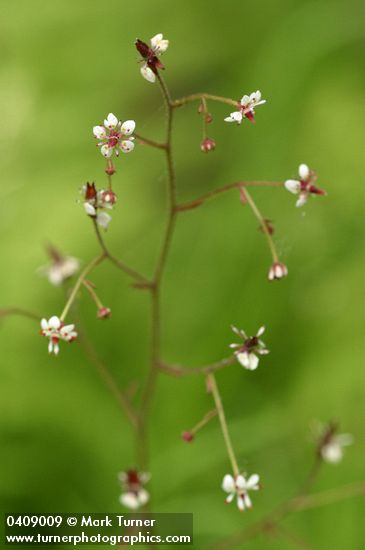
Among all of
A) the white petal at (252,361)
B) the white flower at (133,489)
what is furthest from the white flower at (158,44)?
the white flower at (133,489)

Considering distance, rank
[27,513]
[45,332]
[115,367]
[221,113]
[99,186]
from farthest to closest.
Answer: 1. [221,113]
2. [99,186]
3. [115,367]
4. [27,513]
5. [45,332]

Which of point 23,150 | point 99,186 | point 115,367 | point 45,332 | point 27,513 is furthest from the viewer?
point 23,150

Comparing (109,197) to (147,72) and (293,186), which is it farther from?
(293,186)

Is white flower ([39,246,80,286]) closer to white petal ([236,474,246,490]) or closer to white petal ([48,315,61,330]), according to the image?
white petal ([48,315,61,330])

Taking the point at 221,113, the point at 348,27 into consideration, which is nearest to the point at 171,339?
the point at 221,113

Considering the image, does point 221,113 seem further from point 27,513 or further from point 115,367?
point 27,513

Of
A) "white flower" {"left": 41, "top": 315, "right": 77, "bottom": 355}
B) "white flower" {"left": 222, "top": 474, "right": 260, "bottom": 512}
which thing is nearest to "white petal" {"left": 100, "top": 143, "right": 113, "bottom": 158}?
"white flower" {"left": 41, "top": 315, "right": 77, "bottom": 355}
